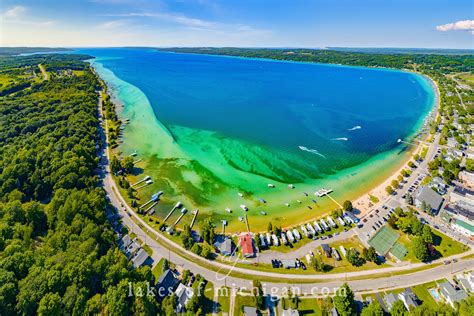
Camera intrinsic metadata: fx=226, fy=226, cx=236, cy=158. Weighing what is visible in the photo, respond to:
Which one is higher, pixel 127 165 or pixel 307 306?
pixel 127 165

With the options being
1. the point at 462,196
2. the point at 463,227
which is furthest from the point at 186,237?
the point at 462,196

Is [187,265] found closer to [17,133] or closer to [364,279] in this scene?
[364,279]

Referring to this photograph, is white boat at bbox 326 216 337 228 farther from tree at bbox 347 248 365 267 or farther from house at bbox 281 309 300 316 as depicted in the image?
house at bbox 281 309 300 316

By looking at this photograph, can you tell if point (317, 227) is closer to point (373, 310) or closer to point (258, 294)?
point (373, 310)

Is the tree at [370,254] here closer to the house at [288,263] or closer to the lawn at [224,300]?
the house at [288,263]

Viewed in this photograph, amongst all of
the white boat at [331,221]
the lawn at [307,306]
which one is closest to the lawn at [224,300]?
the lawn at [307,306]
